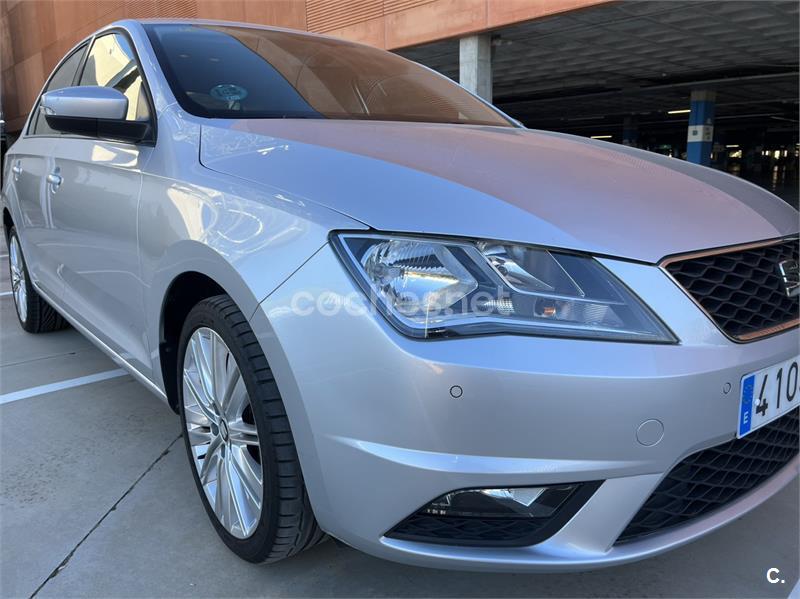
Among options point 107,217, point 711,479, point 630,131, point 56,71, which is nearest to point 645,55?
point 56,71

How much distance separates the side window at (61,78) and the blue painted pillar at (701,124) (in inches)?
842

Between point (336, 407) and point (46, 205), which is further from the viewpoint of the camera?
point (46, 205)

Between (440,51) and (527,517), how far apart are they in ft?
44.4

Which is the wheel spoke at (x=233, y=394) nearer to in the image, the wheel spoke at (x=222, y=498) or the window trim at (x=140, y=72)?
the wheel spoke at (x=222, y=498)

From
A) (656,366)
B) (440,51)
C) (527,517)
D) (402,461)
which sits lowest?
(527,517)

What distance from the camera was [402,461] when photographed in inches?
50.4

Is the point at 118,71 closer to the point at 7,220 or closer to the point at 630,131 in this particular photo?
the point at 7,220

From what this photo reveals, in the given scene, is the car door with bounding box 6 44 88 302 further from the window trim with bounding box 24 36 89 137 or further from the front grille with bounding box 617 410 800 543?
the front grille with bounding box 617 410 800 543

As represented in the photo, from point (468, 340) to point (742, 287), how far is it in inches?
27.5

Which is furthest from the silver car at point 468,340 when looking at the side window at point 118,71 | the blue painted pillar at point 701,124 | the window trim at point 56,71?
the blue painted pillar at point 701,124

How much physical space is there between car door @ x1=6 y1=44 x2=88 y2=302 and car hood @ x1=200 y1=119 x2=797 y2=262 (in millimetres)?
1569

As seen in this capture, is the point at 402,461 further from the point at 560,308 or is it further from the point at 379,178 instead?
the point at 379,178

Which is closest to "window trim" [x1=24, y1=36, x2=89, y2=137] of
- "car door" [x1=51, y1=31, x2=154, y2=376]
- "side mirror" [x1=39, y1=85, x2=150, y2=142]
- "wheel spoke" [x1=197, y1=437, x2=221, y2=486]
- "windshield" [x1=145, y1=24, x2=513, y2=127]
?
"car door" [x1=51, y1=31, x2=154, y2=376]

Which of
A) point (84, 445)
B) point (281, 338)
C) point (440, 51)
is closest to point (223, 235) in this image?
point (281, 338)
